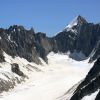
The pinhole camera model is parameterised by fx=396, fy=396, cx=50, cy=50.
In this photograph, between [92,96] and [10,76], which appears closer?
[92,96]

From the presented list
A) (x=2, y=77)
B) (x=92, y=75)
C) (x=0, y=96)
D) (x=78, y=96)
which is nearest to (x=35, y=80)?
(x=2, y=77)

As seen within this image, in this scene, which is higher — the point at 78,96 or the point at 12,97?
the point at 12,97

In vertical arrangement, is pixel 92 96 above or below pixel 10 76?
below

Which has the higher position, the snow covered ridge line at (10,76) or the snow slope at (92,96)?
the snow covered ridge line at (10,76)

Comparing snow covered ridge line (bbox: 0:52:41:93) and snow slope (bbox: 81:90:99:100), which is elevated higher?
snow covered ridge line (bbox: 0:52:41:93)

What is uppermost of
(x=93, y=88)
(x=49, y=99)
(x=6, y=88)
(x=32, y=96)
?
(x=6, y=88)

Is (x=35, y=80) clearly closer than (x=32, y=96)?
No

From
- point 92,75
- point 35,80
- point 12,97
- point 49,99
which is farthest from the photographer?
point 35,80

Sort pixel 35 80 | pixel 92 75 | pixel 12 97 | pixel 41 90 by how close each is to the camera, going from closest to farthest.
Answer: pixel 92 75, pixel 12 97, pixel 41 90, pixel 35 80

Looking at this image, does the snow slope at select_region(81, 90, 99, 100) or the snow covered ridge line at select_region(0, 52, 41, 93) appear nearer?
the snow slope at select_region(81, 90, 99, 100)

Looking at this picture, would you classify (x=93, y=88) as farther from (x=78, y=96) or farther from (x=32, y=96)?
(x=32, y=96)

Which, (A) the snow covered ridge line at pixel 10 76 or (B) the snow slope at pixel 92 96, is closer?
(B) the snow slope at pixel 92 96
